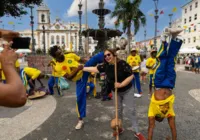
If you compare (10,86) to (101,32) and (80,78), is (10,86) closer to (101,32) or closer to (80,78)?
(80,78)

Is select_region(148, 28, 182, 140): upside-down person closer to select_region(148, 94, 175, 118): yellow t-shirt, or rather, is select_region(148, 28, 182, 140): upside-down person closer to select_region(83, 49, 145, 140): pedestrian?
select_region(148, 94, 175, 118): yellow t-shirt

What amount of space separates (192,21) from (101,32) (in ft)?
138

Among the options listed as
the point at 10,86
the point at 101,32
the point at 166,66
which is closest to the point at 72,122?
the point at 166,66

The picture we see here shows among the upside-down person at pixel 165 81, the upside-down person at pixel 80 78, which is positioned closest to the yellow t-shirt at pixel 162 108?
the upside-down person at pixel 165 81

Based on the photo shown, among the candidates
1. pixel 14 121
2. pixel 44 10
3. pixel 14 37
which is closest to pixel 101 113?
pixel 14 121

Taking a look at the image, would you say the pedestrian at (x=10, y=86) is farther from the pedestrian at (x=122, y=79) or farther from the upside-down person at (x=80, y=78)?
the upside-down person at (x=80, y=78)

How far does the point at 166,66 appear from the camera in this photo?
271cm

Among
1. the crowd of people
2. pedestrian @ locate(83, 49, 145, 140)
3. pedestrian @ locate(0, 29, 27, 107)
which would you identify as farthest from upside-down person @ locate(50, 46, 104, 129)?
pedestrian @ locate(0, 29, 27, 107)

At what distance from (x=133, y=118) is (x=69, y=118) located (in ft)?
6.21

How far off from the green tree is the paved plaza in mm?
8350

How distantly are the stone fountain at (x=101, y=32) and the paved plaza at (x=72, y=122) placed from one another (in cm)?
766

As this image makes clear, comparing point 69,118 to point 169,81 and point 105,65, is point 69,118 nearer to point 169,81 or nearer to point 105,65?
point 105,65

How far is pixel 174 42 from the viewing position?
262cm

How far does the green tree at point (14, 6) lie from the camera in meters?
11.4
